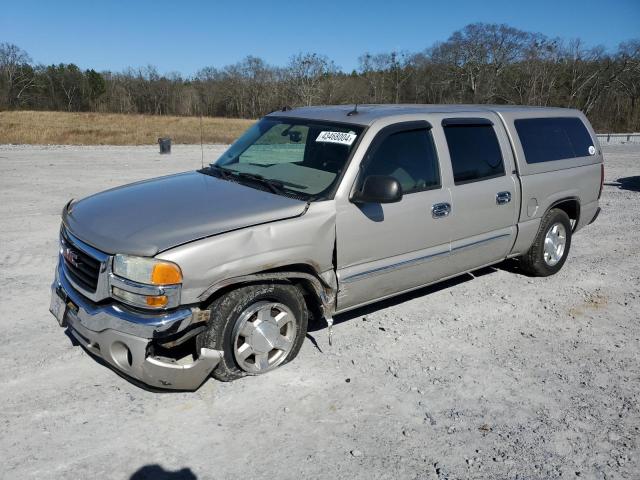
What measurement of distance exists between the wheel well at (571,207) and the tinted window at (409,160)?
223cm

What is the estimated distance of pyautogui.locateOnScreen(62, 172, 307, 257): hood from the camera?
3.29 meters

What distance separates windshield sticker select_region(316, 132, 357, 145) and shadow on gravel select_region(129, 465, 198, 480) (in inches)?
103

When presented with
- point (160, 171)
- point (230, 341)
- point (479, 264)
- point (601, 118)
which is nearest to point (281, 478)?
point (230, 341)

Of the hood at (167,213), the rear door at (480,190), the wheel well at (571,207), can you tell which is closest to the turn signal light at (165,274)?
the hood at (167,213)

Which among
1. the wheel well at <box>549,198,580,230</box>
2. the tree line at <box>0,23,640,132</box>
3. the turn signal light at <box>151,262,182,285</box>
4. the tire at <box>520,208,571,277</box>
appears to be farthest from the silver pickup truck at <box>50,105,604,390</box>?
the tree line at <box>0,23,640,132</box>

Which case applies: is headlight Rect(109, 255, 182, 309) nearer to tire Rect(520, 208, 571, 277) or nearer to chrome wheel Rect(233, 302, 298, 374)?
chrome wheel Rect(233, 302, 298, 374)

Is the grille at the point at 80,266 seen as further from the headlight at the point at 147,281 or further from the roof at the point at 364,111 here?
the roof at the point at 364,111

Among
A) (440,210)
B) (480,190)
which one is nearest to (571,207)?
(480,190)

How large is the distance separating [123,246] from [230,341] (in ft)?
3.05

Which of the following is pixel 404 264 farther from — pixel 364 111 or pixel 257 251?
pixel 257 251

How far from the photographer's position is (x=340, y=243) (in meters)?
3.93

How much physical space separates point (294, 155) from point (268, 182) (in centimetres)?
52

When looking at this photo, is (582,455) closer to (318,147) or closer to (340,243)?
(340,243)

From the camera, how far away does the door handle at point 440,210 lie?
4.49m
